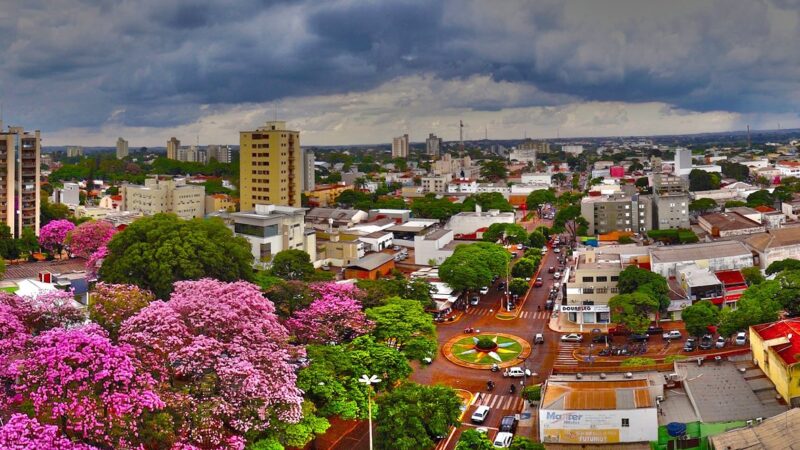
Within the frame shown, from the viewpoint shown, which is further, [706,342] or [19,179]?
[19,179]

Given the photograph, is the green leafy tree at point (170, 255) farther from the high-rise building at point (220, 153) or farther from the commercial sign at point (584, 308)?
the high-rise building at point (220, 153)

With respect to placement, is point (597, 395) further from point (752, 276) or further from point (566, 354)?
point (752, 276)

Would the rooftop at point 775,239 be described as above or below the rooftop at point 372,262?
above

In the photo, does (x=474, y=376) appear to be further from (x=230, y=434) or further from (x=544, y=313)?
(x=230, y=434)

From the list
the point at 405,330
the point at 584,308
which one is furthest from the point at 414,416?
the point at 584,308

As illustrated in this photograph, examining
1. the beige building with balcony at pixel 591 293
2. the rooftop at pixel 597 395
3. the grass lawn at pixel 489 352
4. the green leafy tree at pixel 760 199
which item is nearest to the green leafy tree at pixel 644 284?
the beige building with balcony at pixel 591 293

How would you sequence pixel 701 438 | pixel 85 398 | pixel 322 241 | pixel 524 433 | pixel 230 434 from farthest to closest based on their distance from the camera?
pixel 322 241 → pixel 524 433 → pixel 701 438 → pixel 230 434 → pixel 85 398

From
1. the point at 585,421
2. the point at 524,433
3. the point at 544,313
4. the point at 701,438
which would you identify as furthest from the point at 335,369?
the point at 544,313
